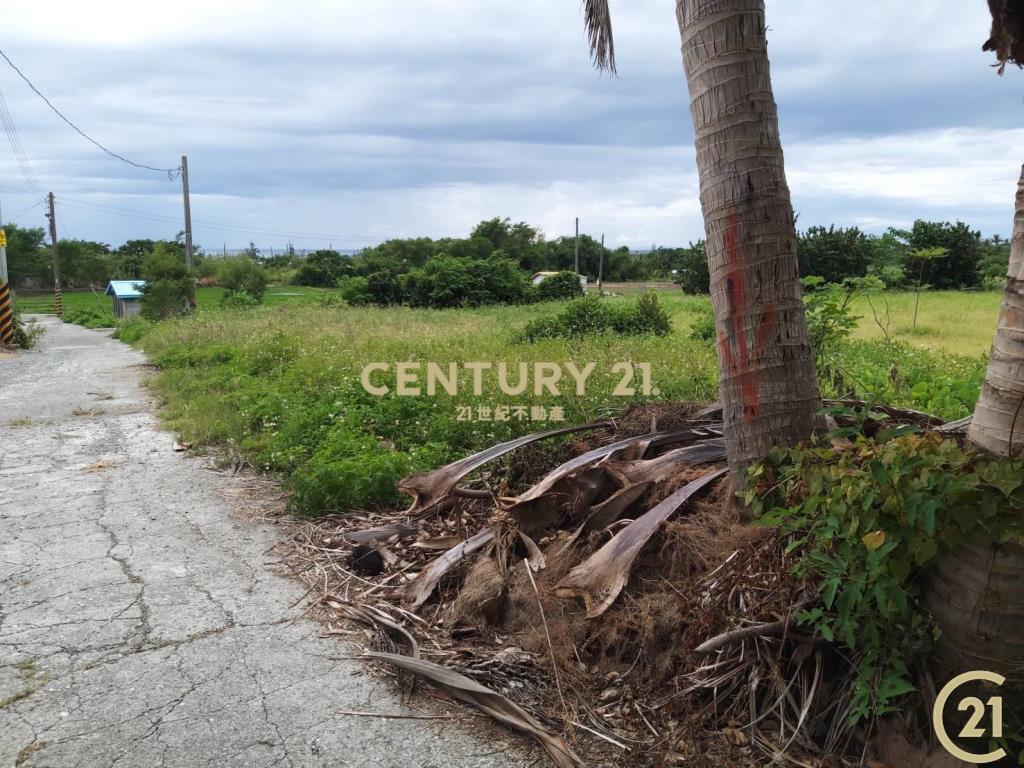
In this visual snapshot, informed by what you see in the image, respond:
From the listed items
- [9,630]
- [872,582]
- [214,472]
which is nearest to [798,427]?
[872,582]

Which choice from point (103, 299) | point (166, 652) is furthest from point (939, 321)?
point (103, 299)

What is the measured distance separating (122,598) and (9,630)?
537 millimetres

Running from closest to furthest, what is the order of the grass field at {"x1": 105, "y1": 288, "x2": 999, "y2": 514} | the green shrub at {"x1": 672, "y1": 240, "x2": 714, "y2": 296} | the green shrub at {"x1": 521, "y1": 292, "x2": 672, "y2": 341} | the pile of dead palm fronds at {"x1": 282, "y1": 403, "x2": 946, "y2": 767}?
the pile of dead palm fronds at {"x1": 282, "y1": 403, "x2": 946, "y2": 767}, the grass field at {"x1": 105, "y1": 288, "x2": 999, "y2": 514}, the green shrub at {"x1": 521, "y1": 292, "x2": 672, "y2": 341}, the green shrub at {"x1": 672, "y1": 240, "x2": 714, "y2": 296}

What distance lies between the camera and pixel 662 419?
4789 mm

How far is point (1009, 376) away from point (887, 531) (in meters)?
0.63

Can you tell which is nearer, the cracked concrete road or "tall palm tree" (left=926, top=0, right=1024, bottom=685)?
"tall palm tree" (left=926, top=0, right=1024, bottom=685)

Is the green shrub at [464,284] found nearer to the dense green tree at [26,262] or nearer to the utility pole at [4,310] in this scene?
the utility pole at [4,310]

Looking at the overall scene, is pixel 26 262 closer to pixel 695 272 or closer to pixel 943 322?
pixel 695 272

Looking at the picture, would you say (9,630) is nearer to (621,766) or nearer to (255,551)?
(255,551)

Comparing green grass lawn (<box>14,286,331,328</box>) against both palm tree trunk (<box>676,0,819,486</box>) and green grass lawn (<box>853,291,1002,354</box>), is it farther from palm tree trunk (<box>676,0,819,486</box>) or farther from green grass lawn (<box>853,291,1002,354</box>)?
palm tree trunk (<box>676,0,819,486</box>)

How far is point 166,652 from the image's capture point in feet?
11.8

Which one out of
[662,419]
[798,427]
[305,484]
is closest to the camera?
[798,427]

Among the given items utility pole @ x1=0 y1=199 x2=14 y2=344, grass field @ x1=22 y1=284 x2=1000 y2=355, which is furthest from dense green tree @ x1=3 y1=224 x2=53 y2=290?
grass field @ x1=22 y1=284 x2=1000 y2=355

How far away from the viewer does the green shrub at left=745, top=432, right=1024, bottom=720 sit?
2.38 metres
